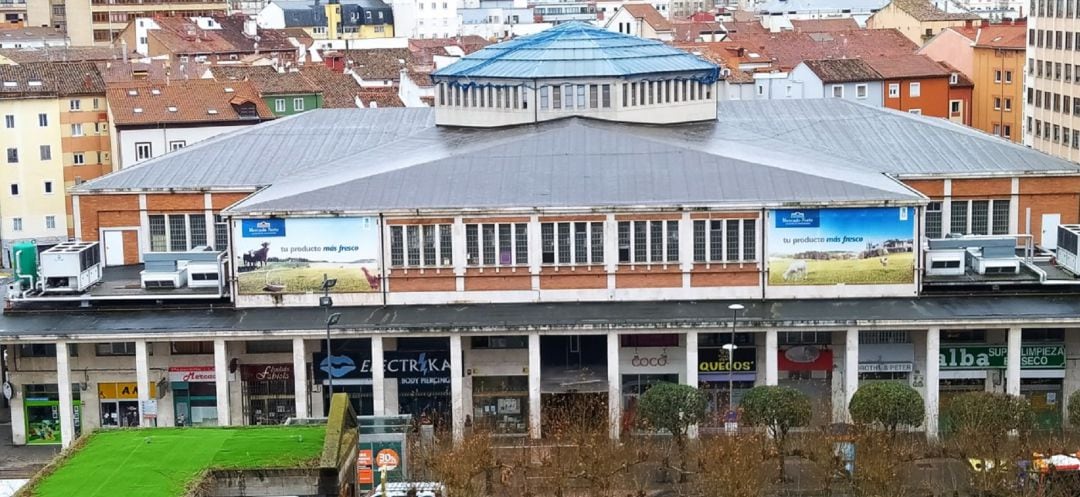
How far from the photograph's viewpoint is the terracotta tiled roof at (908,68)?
146125 mm

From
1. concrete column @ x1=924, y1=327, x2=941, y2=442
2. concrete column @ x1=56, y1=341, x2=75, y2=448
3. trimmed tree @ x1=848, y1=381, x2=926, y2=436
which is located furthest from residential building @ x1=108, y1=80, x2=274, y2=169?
trimmed tree @ x1=848, y1=381, x2=926, y2=436

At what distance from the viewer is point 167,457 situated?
4800cm

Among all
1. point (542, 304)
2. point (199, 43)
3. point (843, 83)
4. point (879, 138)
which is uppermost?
point (879, 138)

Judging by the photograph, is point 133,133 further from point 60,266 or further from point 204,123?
point 60,266

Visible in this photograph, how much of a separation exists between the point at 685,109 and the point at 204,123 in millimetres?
42638

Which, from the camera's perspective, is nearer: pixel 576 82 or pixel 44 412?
pixel 44 412

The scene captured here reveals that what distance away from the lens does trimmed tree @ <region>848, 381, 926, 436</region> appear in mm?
69938

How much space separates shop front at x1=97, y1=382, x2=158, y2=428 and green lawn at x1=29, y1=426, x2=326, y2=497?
27228 millimetres

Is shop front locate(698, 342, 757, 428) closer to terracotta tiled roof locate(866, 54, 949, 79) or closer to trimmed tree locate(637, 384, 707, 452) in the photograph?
trimmed tree locate(637, 384, 707, 452)

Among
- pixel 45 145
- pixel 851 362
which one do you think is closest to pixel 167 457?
pixel 851 362

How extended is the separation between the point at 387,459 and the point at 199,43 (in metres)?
123

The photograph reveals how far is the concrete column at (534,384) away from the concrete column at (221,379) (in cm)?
1252

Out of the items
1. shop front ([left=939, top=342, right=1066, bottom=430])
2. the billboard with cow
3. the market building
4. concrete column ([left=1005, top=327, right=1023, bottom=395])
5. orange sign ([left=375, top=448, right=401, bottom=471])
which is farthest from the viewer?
the billboard with cow

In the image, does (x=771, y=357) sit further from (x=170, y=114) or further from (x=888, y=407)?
(x=170, y=114)
